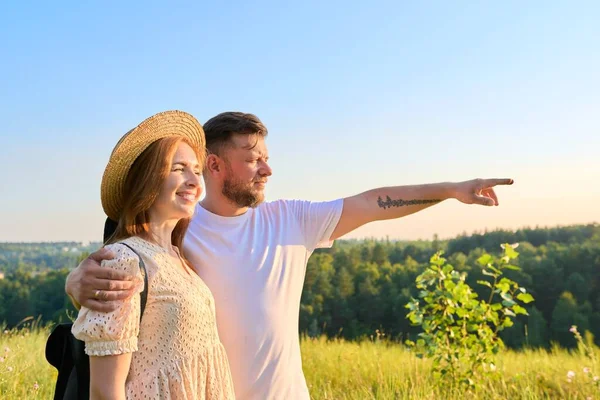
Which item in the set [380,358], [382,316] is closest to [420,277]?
[380,358]

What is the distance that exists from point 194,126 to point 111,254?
0.68 meters

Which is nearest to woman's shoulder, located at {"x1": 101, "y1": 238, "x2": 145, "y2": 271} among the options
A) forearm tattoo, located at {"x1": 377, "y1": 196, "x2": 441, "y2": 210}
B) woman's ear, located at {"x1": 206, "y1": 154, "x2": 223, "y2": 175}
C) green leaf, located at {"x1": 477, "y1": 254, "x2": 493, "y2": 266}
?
woman's ear, located at {"x1": 206, "y1": 154, "x2": 223, "y2": 175}

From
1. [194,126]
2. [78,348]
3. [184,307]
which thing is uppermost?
[194,126]

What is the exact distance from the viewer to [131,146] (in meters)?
2.19

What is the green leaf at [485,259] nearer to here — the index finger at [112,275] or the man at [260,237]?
the man at [260,237]

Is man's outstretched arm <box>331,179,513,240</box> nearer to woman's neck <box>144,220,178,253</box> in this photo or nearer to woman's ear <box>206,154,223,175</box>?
woman's ear <box>206,154,223,175</box>

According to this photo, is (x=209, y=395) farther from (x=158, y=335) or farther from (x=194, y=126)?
(x=194, y=126)

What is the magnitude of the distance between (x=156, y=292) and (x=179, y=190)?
373 mm

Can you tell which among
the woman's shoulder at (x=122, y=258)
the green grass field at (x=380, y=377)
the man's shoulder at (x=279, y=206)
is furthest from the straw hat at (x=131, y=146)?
the green grass field at (x=380, y=377)

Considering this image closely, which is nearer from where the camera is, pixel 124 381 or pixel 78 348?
pixel 124 381

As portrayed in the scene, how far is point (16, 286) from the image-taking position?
33.6m

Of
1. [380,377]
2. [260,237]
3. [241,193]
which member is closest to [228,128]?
[241,193]

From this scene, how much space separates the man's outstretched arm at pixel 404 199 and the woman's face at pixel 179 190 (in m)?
0.98

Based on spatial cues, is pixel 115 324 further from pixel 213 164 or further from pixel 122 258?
pixel 213 164
